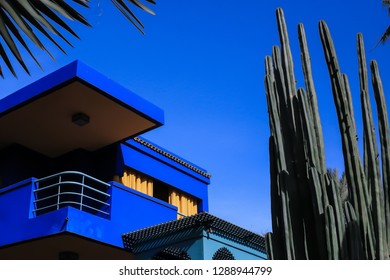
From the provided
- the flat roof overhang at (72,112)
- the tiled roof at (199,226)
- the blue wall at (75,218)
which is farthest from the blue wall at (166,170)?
the tiled roof at (199,226)

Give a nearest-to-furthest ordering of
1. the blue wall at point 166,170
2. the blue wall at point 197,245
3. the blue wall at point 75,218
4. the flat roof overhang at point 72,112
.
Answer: the blue wall at point 197,245, the blue wall at point 75,218, the flat roof overhang at point 72,112, the blue wall at point 166,170

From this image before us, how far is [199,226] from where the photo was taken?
1254 centimetres

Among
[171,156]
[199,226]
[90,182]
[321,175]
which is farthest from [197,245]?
[171,156]

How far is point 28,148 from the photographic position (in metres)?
16.5

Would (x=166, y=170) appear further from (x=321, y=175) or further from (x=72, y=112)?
(x=321, y=175)

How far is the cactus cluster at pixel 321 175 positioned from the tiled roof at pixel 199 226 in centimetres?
493

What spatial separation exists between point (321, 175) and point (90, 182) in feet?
33.6

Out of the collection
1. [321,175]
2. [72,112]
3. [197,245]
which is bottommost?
[321,175]

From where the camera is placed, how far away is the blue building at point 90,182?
1302 centimetres

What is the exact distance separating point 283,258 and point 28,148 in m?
11.1

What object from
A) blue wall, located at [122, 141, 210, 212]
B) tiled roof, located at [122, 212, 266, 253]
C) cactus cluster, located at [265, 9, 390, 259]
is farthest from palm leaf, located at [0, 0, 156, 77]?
blue wall, located at [122, 141, 210, 212]

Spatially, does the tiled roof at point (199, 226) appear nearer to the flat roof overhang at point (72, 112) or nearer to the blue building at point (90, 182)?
the blue building at point (90, 182)

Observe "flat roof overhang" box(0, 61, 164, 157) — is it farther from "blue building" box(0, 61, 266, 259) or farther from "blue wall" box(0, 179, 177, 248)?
"blue wall" box(0, 179, 177, 248)
